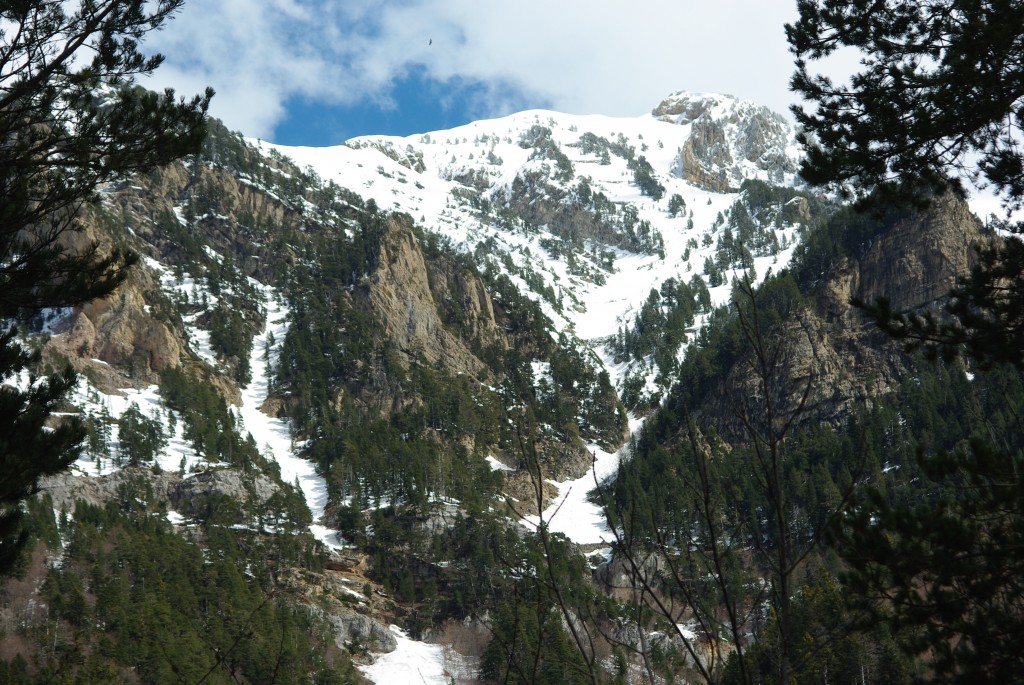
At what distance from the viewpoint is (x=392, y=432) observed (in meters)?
111

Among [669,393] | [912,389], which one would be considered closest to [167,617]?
[912,389]

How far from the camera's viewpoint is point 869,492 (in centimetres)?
688

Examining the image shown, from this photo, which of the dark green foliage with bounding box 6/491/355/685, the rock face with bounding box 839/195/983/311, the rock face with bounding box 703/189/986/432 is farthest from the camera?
the rock face with bounding box 839/195/983/311

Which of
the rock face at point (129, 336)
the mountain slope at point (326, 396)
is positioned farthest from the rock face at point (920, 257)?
the rock face at point (129, 336)

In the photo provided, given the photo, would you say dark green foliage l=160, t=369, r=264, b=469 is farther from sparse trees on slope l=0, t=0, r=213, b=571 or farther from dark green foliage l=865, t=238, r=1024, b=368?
dark green foliage l=865, t=238, r=1024, b=368

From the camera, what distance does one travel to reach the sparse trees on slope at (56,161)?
33.8ft

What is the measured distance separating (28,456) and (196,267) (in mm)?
131213

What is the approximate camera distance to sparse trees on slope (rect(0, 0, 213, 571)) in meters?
10.3

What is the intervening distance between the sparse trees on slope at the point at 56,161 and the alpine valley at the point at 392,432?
31915mm

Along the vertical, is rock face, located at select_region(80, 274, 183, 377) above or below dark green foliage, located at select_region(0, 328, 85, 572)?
above

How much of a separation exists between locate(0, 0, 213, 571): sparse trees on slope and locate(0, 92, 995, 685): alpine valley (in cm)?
3191

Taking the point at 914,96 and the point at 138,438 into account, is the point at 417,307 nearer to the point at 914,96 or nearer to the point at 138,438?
the point at 138,438

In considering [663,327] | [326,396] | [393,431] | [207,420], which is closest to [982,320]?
[207,420]

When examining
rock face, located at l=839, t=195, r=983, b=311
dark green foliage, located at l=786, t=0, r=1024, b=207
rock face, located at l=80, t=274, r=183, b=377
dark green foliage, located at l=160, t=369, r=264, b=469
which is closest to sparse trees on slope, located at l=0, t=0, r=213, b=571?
dark green foliage, located at l=786, t=0, r=1024, b=207
